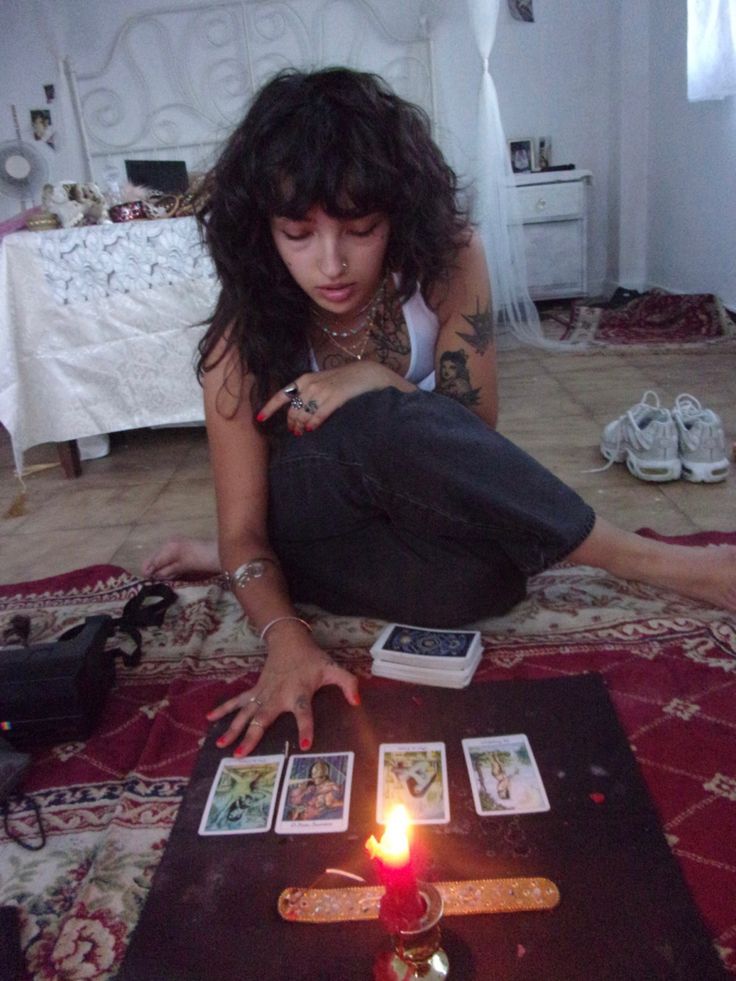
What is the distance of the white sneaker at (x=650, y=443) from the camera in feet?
5.63

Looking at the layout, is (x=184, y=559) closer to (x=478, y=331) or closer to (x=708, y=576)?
(x=478, y=331)

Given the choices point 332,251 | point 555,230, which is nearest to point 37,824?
point 332,251

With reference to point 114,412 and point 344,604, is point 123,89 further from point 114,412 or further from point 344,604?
point 344,604

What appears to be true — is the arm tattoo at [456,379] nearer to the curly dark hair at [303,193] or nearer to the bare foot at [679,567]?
the curly dark hair at [303,193]

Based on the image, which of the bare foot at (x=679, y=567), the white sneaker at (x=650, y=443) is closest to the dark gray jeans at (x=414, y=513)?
the bare foot at (x=679, y=567)

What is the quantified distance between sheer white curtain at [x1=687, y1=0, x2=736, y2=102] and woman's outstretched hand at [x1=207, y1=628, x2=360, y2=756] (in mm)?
2794

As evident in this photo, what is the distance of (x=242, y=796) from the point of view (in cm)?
83

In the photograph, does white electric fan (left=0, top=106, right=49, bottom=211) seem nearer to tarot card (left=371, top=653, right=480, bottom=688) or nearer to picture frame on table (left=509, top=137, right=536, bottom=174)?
picture frame on table (left=509, top=137, right=536, bottom=174)

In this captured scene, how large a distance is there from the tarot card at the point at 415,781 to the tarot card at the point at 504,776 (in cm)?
3

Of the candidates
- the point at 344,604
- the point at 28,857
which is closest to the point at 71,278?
the point at 344,604

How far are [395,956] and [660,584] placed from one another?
67 cm

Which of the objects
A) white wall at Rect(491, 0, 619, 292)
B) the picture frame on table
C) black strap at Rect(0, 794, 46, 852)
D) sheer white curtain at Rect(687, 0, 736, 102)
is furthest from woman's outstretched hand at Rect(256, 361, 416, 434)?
white wall at Rect(491, 0, 619, 292)

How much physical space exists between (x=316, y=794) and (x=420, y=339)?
0.70 metres

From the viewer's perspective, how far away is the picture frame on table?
13.9ft
